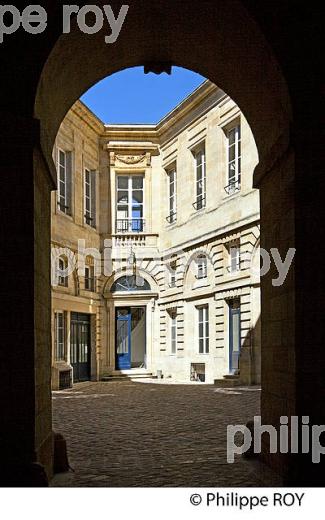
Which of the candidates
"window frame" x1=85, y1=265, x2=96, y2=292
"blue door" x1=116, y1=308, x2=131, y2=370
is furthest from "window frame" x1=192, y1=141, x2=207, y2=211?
"blue door" x1=116, y1=308, x2=131, y2=370

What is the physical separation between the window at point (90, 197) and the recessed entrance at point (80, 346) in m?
3.52

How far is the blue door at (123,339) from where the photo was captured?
73.3 ft

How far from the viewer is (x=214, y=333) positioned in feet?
60.2

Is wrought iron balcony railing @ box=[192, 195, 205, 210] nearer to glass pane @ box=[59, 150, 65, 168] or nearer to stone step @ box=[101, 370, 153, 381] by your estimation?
glass pane @ box=[59, 150, 65, 168]

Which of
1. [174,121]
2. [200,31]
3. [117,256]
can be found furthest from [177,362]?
[200,31]

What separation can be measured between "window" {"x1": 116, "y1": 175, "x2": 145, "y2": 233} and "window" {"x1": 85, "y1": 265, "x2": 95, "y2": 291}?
6.51ft

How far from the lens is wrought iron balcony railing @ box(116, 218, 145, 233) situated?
891 inches

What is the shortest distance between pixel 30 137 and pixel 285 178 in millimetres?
2098

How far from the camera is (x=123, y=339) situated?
22484mm

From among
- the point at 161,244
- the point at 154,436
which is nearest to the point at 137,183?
the point at 161,244

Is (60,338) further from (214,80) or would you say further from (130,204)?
(214,80)

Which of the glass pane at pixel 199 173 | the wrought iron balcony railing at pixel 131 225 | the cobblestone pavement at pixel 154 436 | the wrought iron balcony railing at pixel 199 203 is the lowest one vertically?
the cobblestone pavement at pixel 154 436

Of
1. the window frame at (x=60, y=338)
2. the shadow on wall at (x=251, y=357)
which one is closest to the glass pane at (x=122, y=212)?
the window frame at (x=60, y=338)

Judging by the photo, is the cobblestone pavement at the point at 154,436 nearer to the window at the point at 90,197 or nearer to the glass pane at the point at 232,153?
the glass pane at the point at 232,153
